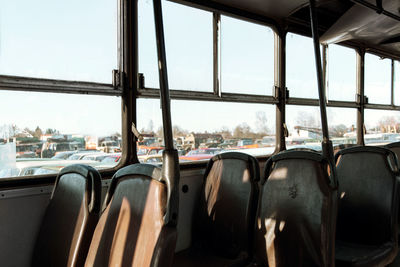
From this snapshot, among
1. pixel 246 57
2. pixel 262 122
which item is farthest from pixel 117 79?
pixel 262 122

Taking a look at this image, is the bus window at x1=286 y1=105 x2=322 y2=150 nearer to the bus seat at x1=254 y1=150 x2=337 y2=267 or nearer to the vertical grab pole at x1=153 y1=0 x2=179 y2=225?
the bus seat at x1=254 y1=150 x2=337 y2=267

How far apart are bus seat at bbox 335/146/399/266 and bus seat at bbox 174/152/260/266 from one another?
2.01 feet

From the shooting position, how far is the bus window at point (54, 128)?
199 cm

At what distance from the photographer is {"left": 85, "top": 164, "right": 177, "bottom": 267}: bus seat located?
1.20m

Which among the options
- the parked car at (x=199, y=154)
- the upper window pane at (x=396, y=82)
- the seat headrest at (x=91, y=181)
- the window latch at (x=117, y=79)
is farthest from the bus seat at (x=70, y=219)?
the upper window pane at (x=396, y=82)

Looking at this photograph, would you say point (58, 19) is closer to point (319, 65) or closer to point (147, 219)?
point (147, 219)

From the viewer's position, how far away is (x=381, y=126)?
513 cm

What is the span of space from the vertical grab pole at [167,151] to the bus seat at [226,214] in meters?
1.03

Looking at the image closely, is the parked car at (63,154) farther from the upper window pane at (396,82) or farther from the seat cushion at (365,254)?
the upper window pane at (396,82)

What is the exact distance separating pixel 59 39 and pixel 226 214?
5.25 ft

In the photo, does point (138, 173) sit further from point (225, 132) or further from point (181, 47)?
point (225, 132)

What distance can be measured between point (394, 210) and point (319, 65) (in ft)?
3.59

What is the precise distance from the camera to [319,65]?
2.05 m

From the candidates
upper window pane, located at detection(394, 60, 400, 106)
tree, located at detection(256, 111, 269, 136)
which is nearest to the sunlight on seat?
tree, located at detection(256, 111, 269, 136)
